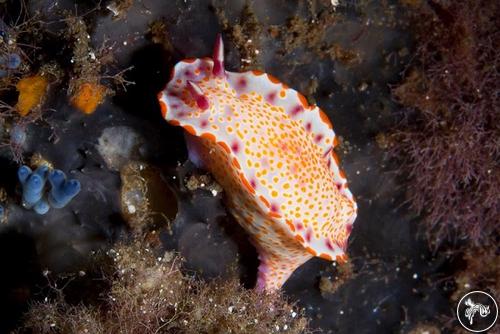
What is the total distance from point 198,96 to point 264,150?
0.53m

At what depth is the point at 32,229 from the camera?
11.4ft

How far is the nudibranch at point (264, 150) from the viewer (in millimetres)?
2924

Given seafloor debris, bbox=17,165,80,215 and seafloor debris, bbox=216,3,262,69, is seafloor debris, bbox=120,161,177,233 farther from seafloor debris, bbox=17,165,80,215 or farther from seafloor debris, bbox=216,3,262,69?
seafloor debris, bbox=216,3,262,69

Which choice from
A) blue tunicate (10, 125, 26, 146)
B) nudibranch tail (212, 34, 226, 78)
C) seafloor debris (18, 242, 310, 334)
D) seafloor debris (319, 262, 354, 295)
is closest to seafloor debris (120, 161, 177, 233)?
seafloor debris (18, 242, 310, 334)

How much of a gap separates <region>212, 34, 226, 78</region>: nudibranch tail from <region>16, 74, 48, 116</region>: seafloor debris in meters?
1.17

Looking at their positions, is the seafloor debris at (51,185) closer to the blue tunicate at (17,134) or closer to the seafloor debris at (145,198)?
the blue tunicate at (17,134)

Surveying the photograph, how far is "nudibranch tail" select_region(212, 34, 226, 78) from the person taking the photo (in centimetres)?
288

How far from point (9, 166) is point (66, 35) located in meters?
1.03

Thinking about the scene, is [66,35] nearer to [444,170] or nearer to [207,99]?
[207,99]

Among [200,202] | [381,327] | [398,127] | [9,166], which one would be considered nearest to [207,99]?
[200,202]

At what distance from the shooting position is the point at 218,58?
293 cm

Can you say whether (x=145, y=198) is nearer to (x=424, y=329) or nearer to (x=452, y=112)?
(x=452, y=112)

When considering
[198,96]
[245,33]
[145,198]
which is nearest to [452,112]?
[245,33]

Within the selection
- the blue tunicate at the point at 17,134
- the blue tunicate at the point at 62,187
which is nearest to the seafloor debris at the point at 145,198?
the blue tunicate at the point at 62,187
